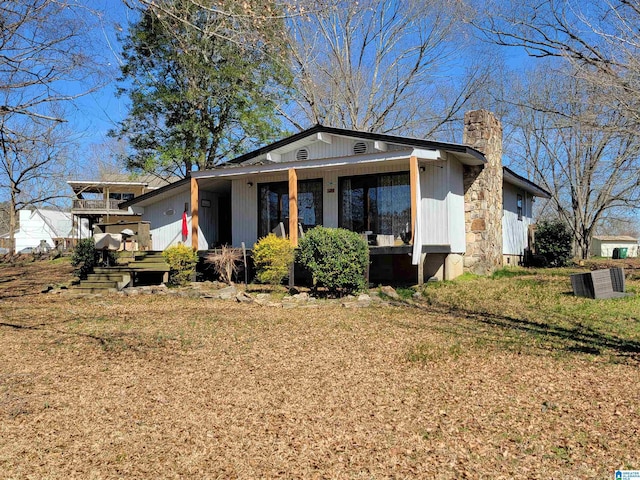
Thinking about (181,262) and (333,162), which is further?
(181,262)

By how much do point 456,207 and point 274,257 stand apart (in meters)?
4.87

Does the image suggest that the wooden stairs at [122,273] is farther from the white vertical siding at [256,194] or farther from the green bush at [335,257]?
the green bush at [335,257]

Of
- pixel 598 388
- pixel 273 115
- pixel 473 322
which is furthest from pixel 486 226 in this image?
pixel 273 115

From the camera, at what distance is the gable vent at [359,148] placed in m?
12.5

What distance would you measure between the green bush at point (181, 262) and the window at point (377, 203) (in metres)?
4.02

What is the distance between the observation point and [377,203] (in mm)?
12680

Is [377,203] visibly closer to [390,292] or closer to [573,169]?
[390,292]

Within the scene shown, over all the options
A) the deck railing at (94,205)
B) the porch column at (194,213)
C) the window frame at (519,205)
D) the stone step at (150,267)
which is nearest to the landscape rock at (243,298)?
the stone step at (150,267)

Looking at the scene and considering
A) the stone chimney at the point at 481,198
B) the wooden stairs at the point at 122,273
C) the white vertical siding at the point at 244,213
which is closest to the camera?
the wooden stairs at the point at 122,273

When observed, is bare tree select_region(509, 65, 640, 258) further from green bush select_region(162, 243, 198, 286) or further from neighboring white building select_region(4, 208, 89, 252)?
neighboring white building select_region(4, 208, 89, 252)

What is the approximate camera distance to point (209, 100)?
19.0m

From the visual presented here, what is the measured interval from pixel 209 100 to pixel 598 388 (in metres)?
17.6

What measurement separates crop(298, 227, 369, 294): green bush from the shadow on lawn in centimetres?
251

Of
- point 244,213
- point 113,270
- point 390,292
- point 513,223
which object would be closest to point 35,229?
point 113,270
